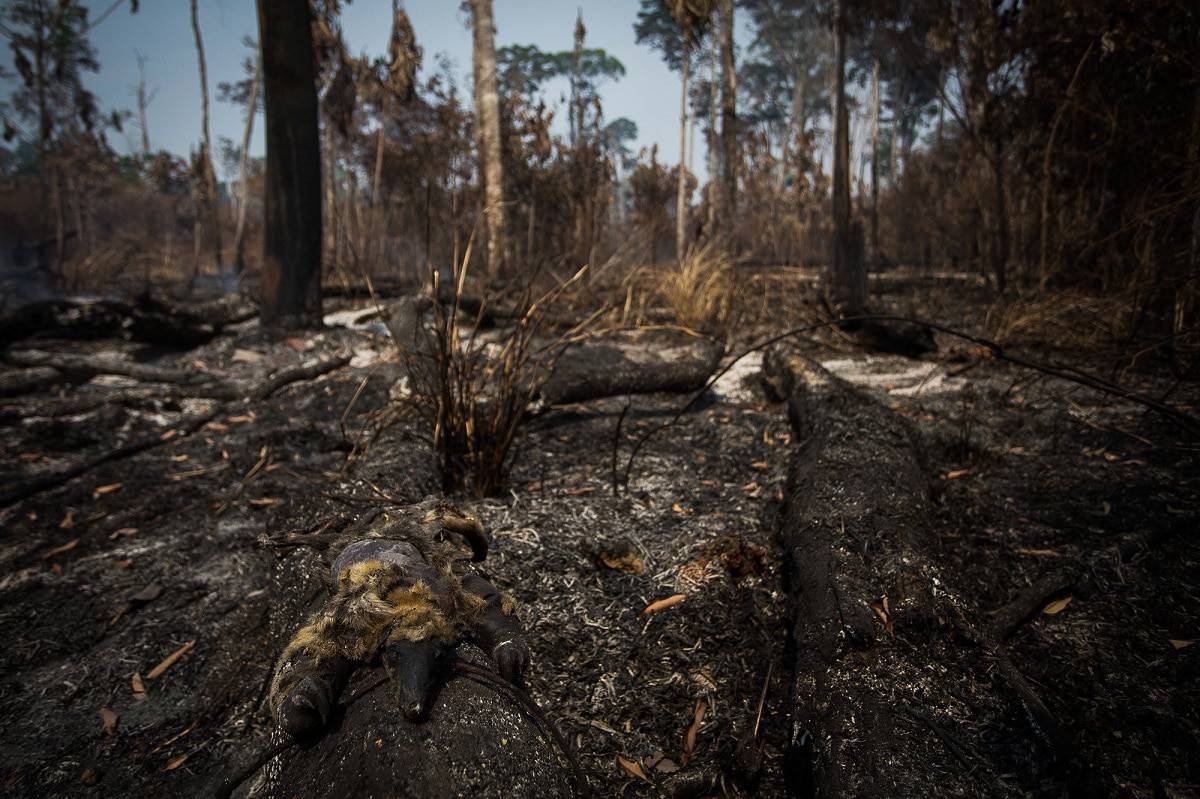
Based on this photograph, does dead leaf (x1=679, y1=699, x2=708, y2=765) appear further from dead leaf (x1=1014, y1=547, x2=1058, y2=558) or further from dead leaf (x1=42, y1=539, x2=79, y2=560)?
dead leaf (x1=42, y1=539, x2=79, y2=560)

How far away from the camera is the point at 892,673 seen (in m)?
0.95

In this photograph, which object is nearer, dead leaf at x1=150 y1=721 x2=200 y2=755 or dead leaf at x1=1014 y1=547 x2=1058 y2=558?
dead leaf at x1=150 y1=721 x2=200 y2=755

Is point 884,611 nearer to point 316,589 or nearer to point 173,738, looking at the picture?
point 316,589

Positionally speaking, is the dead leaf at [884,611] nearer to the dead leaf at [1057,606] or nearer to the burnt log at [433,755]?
the dead leaf at [1057,606]

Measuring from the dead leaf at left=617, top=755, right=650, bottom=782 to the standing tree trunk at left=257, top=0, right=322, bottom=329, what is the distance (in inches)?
180

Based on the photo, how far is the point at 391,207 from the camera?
45.0 feet

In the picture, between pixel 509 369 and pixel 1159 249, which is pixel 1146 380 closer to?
pixel 1159 249

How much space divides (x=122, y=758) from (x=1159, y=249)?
481cm

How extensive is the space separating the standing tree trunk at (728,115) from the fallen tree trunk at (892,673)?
856cm

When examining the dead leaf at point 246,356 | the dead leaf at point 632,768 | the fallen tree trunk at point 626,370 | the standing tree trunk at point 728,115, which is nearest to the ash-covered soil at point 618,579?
the dead leaf at point 632,768

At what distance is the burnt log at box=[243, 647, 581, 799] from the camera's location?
0.68 meters

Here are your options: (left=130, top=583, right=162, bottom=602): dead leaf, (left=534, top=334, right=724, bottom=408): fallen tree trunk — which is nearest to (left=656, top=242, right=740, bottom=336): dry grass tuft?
(left=534, top=334, right=724, bottom=408): fallen tree trunk

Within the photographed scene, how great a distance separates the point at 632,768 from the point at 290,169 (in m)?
4.94

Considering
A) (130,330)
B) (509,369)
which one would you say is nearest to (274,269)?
(130,330)
